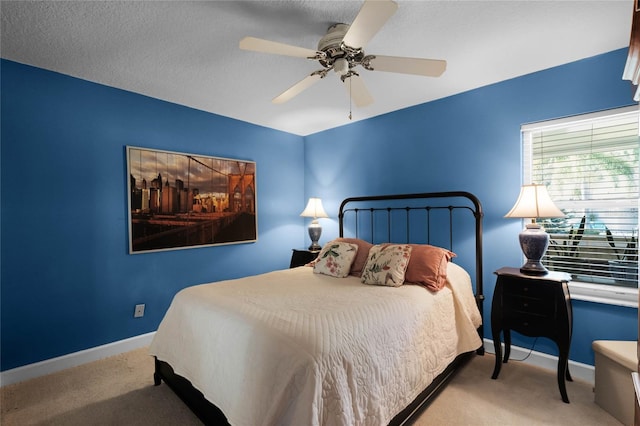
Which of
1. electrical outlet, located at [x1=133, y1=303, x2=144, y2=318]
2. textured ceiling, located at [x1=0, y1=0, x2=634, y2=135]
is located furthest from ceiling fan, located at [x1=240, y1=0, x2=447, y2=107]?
electrical outlet, located at [x1=133, y1=303, x2=144, y2=318]

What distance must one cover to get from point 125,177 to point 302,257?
2.11 m

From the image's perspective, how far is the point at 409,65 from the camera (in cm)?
182

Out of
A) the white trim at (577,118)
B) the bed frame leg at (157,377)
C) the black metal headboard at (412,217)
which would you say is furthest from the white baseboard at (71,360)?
the white trim at (577,118)

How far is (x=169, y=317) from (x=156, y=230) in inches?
48.5

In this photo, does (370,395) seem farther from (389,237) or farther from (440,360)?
(389,237)

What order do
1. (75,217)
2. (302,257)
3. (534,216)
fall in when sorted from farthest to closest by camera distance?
(302,257) < (75,217) < (534,216)

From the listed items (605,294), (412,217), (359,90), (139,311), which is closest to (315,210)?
(412,217)

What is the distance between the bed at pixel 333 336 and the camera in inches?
52.4

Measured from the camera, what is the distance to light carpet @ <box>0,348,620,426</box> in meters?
1.89

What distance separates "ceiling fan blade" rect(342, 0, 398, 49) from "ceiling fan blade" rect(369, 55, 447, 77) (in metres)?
0.22

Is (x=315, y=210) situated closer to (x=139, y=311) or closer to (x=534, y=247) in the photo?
(x=139, y=311)

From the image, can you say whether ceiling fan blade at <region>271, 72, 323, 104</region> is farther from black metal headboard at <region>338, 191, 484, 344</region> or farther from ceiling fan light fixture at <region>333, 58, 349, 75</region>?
black metal headboard at <region>338, 191, 484, 344</region>

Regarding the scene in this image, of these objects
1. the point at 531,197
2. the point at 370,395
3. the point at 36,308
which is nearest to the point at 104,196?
the point at 36,308

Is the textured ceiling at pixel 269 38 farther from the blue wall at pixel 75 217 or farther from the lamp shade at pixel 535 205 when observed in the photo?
the lamp shade at pixel 535 205
